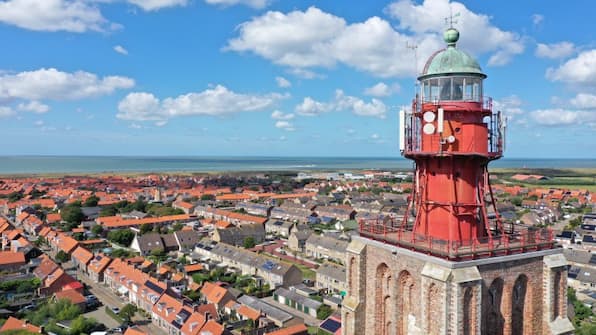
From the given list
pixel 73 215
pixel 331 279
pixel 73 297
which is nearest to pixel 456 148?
pixel 331 279

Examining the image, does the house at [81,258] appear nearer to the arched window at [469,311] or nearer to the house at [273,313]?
the house at [273,313]

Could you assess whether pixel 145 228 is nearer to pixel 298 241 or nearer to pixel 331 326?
pixel 298 241

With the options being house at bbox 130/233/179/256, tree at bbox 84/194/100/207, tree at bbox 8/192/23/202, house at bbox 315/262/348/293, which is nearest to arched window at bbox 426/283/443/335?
house at bbox 315/262/348/293

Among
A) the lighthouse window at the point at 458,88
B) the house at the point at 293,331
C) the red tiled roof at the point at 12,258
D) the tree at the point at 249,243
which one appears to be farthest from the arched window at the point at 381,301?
the tree at the point at 249,243

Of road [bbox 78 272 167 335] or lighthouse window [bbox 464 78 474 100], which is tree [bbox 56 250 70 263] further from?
lighthouse window [bbox 464 78 474 100]

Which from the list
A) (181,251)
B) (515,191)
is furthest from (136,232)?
(515,191)

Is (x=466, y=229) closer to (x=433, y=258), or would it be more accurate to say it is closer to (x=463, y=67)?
(x=433, y=258)
